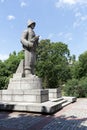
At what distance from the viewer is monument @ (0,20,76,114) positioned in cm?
1291

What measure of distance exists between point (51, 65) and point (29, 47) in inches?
1189

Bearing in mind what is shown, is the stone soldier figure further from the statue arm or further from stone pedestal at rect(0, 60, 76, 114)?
stone pedestal at rect(0, 60, 76, 114)

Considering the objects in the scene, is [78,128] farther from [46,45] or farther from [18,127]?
[46,45]

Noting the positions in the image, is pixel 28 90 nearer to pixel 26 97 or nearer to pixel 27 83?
pixel 26 97

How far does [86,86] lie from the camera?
81.9 feet

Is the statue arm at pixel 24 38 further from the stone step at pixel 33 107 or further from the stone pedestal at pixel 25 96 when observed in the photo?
the stone step at pixel 33 107

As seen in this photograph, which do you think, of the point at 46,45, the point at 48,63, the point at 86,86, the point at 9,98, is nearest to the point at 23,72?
the point at 9,98

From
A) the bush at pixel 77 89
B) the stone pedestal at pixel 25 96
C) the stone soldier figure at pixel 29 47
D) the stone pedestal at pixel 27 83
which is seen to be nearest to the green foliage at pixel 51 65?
the bush at pixel 77 89

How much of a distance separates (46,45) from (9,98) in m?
34.2

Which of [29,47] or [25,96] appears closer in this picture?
[25,96]

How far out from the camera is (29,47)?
613 inches

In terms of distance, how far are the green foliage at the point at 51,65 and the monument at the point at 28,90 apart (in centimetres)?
2919

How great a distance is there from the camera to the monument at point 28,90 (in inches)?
508

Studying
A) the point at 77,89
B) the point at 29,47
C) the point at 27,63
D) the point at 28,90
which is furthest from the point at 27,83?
the point at 77,89
